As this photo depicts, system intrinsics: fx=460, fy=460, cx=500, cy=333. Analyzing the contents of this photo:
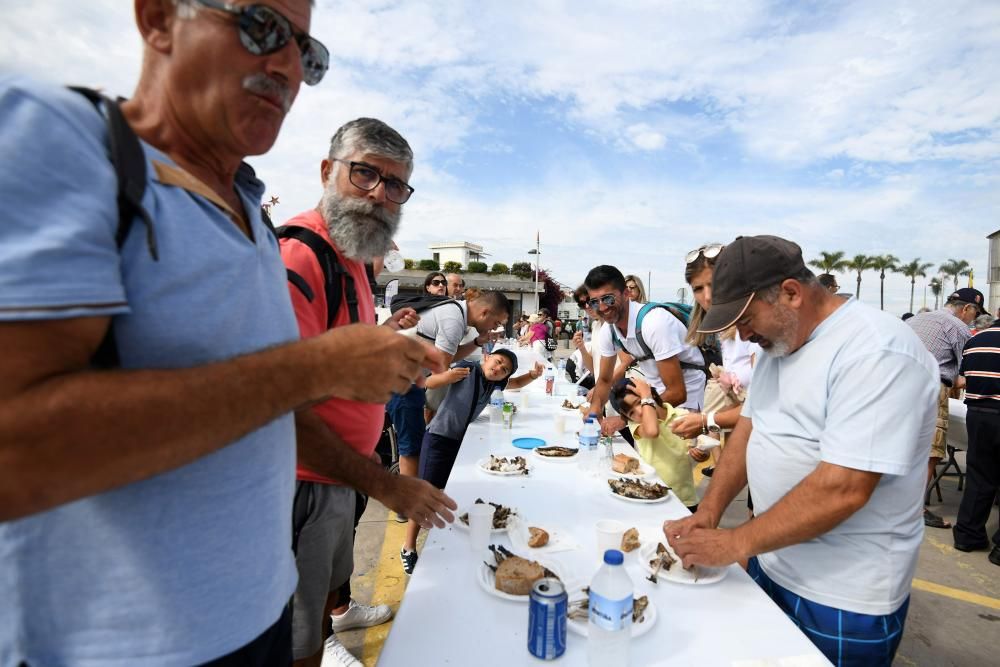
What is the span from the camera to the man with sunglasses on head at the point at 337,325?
1.65 m

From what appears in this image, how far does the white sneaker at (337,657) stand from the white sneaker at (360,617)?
0.28 metres

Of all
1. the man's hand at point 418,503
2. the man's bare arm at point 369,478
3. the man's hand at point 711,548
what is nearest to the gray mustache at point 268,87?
the man's bare arm at point 369,478

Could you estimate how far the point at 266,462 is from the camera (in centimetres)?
95

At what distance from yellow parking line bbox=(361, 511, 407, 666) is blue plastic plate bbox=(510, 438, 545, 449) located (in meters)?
1.20

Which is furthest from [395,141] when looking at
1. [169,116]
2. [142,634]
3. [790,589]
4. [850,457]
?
[790,589]

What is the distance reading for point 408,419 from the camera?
4.48m

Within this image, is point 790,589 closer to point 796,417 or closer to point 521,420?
point 796,417

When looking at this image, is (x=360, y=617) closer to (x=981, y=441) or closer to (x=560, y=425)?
(x=560, y=425)

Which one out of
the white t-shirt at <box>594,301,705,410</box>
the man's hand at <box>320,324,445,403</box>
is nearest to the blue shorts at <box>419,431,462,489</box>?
the white t-shirt at <box>594,301,705,410</box>

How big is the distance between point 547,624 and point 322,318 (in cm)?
127

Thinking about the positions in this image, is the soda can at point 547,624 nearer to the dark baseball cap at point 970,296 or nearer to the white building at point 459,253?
the dark baseball cap at point 970,296

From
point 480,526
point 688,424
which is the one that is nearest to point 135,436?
point 480,526

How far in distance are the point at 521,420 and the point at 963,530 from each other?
4203mm

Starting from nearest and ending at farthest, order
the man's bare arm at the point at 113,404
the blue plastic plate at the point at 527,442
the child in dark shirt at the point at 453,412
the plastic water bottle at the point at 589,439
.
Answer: the man's bare arm at the point at 113,404
the plastic water bottle at the point at 589,439
the blue plastic plate at the point at 527,442
the child in dark shirt at the point at 453,412
